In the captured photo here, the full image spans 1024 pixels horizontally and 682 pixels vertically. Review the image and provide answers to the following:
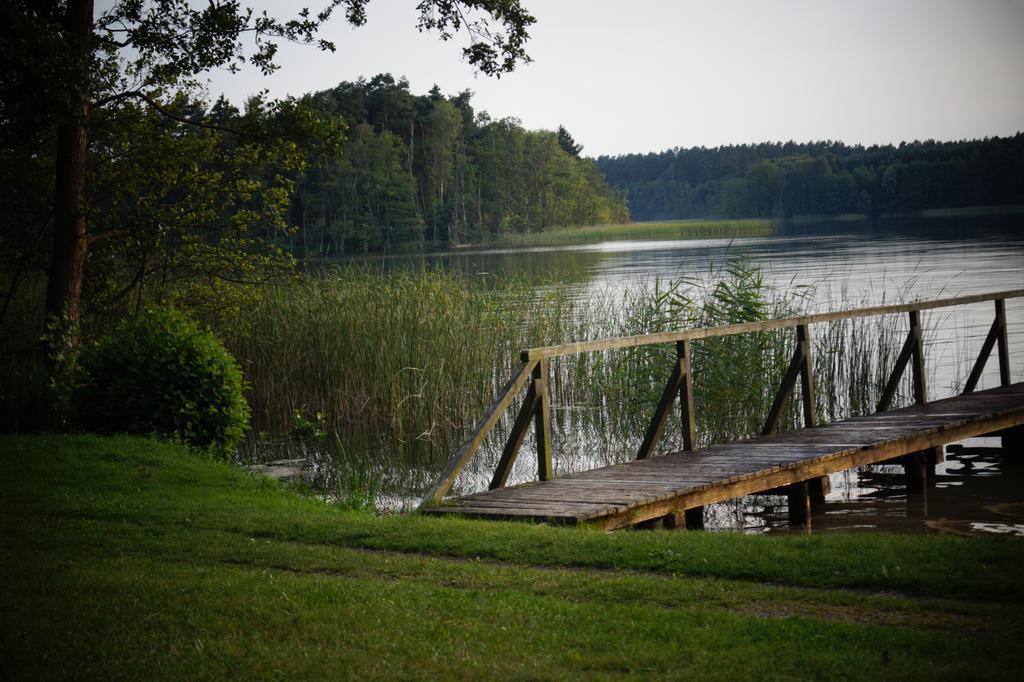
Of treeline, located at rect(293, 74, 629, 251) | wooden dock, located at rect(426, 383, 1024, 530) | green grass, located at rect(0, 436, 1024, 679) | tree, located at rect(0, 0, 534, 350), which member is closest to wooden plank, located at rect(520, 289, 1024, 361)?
wooden dock, located at rect(426, 383, 1024, 530)

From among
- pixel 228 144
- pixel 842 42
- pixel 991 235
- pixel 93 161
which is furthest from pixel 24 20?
pixel 991 235

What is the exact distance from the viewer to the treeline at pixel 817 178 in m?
77.1

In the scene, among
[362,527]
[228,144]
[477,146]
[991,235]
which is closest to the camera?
[362,527]

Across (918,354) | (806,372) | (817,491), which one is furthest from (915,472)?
(918,354)

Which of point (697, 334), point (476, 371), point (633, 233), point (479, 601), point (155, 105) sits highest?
point (155, 105)

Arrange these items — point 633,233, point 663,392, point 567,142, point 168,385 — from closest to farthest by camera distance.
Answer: point 663,392
point 168,385
point 633,233
point 567,142

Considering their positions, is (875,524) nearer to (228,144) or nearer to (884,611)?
(884,611)

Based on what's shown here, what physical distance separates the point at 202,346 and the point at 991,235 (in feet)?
168

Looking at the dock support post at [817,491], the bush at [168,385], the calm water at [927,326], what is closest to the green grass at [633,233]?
the calm water at [927,326]

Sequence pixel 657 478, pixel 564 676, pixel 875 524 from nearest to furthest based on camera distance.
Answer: pixel 564 676
pixel 657 478
pixel 875 524

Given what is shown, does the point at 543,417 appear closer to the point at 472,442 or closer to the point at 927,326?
the point at 472,442

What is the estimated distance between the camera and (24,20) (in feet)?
36.8

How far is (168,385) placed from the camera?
10594mm

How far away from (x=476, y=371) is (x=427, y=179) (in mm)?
61918
